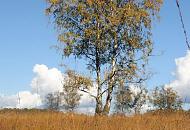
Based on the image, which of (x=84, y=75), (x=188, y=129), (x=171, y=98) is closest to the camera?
(x=188, y=129)

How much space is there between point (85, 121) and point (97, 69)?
59.5ft

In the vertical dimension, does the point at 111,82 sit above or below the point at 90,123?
above

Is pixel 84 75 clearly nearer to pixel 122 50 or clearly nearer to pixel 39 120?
pixel 122 50

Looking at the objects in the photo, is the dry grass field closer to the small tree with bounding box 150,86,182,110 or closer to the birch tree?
the birch tree

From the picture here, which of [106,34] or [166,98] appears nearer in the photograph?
[106,34]

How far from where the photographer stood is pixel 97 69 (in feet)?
Answer: 95.7

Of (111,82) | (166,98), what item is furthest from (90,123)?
(166,98)

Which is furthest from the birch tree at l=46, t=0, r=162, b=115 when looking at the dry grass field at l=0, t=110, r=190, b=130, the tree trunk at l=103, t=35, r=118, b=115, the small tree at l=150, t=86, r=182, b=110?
the small tree at l=150, t=86, r=182, b=110

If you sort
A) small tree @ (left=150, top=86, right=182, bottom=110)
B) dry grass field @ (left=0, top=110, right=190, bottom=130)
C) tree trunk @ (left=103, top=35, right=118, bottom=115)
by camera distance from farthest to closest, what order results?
1. small tree @ (left=150, top=86, right=182, bottom=110)
2. tree trunk @ (left=103, top=35, right=118, bottom=115)
3. dry grass field @ (left=0, top=110, right=190, bottom=130)

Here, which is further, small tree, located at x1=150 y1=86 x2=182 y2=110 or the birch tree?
small tree, located at x1=150 y1=86 x2=182 y2=110

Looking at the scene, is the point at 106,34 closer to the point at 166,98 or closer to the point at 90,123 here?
the point at 90,123

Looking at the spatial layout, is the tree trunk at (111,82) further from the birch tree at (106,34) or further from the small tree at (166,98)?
the small tree at (166,98)

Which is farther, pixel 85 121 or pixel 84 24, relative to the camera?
pixel 84 24

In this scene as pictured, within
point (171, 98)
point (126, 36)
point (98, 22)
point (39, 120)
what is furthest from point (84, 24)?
point (171, 98)
